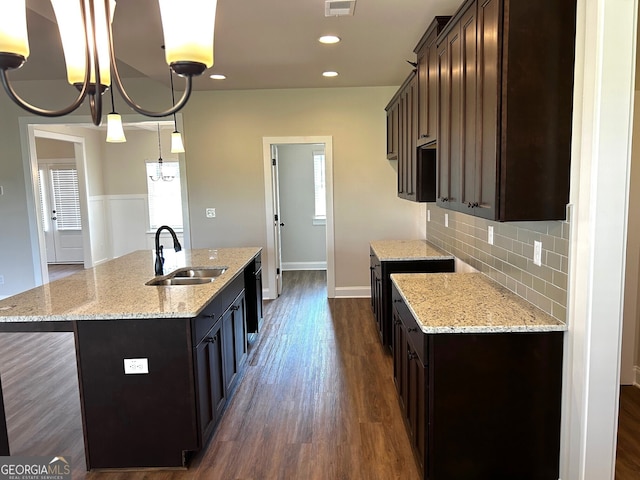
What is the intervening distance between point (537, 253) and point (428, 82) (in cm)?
153

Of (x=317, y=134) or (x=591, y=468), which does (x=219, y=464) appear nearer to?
(x=591, y=468)

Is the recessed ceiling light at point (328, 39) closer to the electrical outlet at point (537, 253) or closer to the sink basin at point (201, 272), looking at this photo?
the sink basin at point (201, 272)

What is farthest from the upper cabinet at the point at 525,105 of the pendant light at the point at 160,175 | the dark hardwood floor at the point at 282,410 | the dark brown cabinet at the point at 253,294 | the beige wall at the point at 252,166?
the pendant light at the point at 160,175

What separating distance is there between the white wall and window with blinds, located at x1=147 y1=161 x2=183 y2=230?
2.23 meters

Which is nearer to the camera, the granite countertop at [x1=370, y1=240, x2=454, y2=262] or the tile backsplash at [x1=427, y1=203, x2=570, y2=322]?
the tile backsplash at [x1=427, y1=203, x2=570, y2=322]

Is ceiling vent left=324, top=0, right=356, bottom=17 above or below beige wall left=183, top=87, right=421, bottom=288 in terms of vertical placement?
above

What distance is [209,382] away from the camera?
2.53 m

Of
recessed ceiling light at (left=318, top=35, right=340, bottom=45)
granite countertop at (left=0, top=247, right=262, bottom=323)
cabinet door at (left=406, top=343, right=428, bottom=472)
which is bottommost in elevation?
cabinet door at (left=406, top=343, right=428, bottom=472)

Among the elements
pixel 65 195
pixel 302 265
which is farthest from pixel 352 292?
pixel 65 195

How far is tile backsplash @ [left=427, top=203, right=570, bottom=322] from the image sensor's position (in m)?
1.98

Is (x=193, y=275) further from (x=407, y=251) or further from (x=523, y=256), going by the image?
(x=523, y=256)

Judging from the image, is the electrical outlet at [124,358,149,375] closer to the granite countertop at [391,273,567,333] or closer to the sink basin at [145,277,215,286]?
the sink basin at [145,277,215,286]

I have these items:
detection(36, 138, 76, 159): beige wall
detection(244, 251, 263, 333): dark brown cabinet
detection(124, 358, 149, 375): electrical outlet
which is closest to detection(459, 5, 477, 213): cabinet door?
detection(124, 358, 149, 375): electrical outlet

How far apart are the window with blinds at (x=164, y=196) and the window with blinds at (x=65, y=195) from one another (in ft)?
4.89
